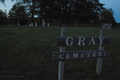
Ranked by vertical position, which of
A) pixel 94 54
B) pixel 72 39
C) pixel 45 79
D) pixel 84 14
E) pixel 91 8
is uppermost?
pixel 91 8

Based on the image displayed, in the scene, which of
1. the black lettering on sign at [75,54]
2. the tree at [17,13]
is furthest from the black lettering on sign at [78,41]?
the tree at [17,13]

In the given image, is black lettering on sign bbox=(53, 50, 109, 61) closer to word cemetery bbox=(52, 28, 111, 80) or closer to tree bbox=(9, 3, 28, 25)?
word cemetery bbox=(52, 28, 111, 80)

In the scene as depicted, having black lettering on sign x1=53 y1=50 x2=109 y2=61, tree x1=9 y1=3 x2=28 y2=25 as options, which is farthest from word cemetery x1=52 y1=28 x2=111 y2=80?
tree x1=9 y1=3 x2=28 y2=25

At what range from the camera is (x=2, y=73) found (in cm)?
354

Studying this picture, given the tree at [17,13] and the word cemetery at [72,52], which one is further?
the tree at [17,13]

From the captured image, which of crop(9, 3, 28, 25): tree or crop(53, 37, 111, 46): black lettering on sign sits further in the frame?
crop(9, 3, 28, 25): tree

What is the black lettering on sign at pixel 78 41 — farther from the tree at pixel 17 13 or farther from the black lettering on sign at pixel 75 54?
the tree at pixel 17 13

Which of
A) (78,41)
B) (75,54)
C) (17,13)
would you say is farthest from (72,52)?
(17,13)

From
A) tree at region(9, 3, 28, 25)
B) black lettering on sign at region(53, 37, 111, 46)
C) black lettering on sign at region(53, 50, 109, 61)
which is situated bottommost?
black lettering on sign at region(53, 50, 109, 61)

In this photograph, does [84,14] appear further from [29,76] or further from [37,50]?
[29,76]

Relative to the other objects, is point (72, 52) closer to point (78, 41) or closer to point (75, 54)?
point (75, 54)

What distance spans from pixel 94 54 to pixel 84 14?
86.5 ft

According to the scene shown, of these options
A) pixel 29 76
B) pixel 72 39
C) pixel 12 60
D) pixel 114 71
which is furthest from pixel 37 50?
pixel 114 71

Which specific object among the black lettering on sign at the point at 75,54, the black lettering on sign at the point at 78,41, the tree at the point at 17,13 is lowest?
the black lettering on sign at the point at 75,54
